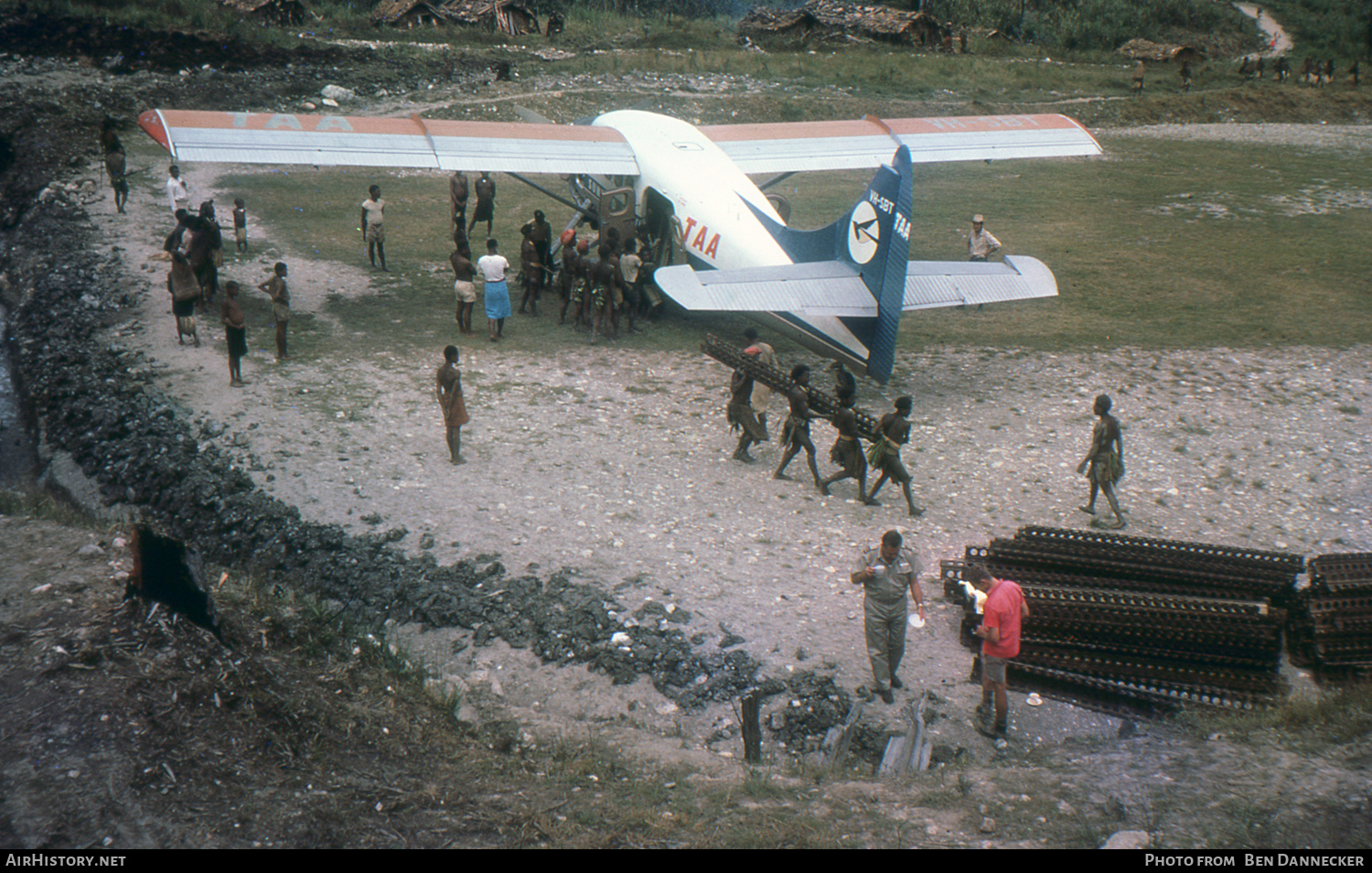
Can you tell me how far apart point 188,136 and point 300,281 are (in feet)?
11.3

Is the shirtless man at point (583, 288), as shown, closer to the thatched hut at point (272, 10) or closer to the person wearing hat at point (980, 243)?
the person wearing hat at point (980, 243)

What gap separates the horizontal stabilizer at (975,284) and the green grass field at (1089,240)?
8.27 ft

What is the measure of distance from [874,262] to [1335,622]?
25.7 feet

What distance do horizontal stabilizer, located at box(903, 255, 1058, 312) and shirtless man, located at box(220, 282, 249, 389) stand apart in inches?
403

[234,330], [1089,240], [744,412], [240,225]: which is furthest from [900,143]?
[240,225]

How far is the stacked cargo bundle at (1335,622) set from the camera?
878 centimetres

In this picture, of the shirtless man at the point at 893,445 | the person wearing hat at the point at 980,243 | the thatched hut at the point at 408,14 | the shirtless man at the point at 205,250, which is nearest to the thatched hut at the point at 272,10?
the thatched hut at the point at 408,14

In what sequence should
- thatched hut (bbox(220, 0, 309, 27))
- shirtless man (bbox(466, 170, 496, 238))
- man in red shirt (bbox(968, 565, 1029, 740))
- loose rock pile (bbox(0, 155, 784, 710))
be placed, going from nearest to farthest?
man in red shirt (bbox(968, 565, 1029, 740)) → loose rock pile (bbox(0, 155, 784, 710)) → shirtless man (bbox(466, 170, 496, 238)) → thatched hut (bbox(220, 0, 309, 27))

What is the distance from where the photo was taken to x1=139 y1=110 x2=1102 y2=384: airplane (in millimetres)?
14242

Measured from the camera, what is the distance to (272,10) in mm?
45500

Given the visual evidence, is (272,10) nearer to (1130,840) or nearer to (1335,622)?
(1335,622)

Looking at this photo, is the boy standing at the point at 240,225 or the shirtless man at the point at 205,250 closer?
the shirtless man at the point at 205,250

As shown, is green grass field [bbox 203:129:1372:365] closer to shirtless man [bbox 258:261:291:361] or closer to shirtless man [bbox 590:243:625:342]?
shirtless man [bbox 590:243:625:342]

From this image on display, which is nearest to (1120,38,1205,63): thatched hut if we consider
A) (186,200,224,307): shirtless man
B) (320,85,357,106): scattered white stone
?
(320,85,357,106): scattered white stone
